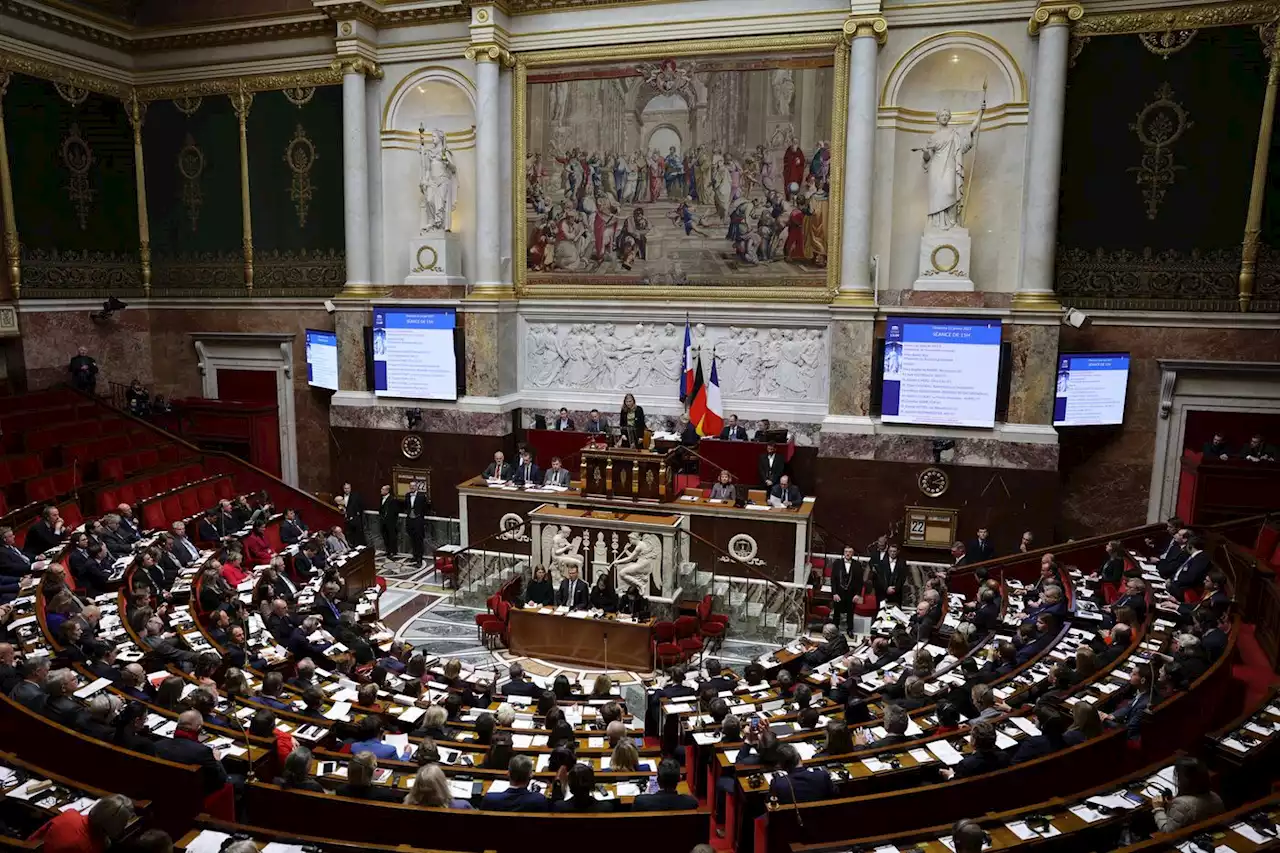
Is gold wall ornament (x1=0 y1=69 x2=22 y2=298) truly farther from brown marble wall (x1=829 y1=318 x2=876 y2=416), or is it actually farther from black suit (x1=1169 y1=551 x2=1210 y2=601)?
black suit (x1=1169 y1=551 x2=1210 y2=601)

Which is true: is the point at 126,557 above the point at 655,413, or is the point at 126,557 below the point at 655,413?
below

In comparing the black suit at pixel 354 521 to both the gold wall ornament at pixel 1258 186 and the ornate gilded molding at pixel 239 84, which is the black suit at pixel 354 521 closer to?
the ornate gilded molding at pixel 239 84

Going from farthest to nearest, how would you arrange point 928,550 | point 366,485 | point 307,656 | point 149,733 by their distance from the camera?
point 366,485, point 928,550, point 307,656, point 149,733

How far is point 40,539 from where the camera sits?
44.4 ft

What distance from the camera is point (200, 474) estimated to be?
60.7 ft

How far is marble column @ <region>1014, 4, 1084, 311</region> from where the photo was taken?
1581 centimetres

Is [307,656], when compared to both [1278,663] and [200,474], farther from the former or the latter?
[1278,663]

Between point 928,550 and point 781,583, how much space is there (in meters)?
3.51

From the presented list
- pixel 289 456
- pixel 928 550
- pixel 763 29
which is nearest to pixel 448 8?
pixel 763 29

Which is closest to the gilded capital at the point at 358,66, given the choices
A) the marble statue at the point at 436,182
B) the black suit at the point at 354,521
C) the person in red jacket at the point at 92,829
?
the marble statue at the point at 436,182

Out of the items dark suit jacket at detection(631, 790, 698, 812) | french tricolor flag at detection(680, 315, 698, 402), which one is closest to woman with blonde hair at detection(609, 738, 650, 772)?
dark suit jacket at detection(631, 790, 698, 812)

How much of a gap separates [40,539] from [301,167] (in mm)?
10834

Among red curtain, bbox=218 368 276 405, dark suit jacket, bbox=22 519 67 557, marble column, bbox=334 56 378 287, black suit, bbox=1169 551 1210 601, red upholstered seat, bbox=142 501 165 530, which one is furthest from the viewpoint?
red curtain, bbox=218 368 276 405

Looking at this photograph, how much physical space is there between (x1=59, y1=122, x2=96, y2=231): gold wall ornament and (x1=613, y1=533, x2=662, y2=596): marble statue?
15.9 m
